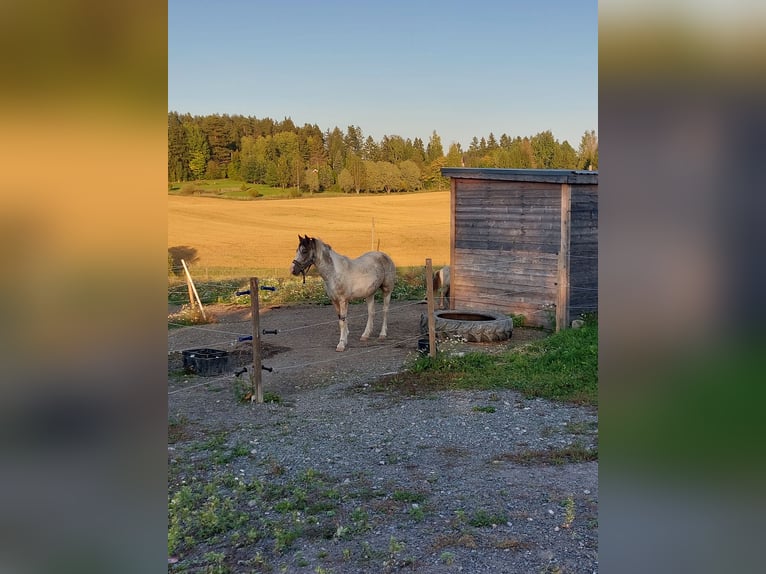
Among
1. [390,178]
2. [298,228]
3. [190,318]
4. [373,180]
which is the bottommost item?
[190,318]

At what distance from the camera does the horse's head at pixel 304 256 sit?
399 inches

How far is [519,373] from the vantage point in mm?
8742

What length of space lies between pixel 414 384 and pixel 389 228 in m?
31.0

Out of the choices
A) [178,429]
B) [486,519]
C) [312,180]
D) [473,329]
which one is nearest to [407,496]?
[486,519]

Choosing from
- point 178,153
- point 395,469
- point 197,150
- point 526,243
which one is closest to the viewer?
point 395,469

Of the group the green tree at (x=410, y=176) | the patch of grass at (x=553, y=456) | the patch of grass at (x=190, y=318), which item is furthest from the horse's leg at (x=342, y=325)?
the green tree at (x=410, y=176)

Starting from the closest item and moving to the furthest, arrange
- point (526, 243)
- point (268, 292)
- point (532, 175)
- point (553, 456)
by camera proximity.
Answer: point (553, 456) → point (532, 175) → point (526, 243) → point (268, 292)

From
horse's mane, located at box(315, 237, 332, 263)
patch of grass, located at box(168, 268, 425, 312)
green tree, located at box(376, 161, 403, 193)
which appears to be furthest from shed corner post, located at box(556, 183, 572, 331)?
green tree, located at box(376, 161, 403, 193)

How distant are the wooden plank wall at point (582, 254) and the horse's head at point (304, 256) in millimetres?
4760

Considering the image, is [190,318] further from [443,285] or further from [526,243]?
[526,243]

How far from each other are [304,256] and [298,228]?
3030cm

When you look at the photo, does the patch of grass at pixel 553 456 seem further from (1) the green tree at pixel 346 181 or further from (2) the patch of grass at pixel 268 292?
(1) the green tree at pixel 346 181

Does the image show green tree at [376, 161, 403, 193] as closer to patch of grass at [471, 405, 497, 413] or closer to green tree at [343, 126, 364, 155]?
green tree at [343, 126, 364, 155]
